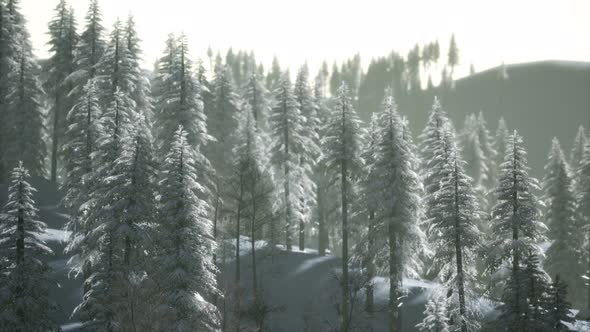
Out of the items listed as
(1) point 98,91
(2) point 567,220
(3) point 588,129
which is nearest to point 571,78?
(3) point 588,129

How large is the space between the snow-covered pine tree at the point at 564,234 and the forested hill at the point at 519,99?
63340 mm

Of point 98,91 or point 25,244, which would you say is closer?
point 25,244

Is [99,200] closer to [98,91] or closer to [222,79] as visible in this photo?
[98,91]

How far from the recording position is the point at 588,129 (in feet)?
339

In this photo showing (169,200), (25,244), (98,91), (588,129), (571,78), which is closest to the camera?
(25,244)

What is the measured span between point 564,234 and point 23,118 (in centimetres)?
4809

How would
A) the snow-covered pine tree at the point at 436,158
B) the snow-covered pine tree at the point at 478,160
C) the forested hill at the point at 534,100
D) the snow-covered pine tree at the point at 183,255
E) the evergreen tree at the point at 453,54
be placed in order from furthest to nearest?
the evergreen tree at the point at 453,54 < the forested hill at the point at 534,100 < the snow-covered pine tree at the point at 478,160 < the snow-covered pine tree at the point at 436,158 < the snow-covered pine tree at the point at 183,255

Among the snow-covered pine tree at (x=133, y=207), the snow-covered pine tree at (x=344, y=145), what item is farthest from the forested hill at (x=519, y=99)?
the snow-covered pine tree at (x=133, y=207)

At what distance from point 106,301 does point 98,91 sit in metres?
17.9

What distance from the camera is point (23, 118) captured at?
42.2 m

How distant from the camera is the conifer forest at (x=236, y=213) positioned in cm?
2284

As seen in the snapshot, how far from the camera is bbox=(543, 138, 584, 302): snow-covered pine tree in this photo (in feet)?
138

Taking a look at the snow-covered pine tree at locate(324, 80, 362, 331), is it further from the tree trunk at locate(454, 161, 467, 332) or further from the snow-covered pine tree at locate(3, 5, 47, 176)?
the snow-covered pine tree at locate(3, 5, 47, 176)

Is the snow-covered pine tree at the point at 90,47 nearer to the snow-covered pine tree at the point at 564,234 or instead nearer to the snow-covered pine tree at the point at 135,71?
the snow-covered pine tree at the point at 135,71
